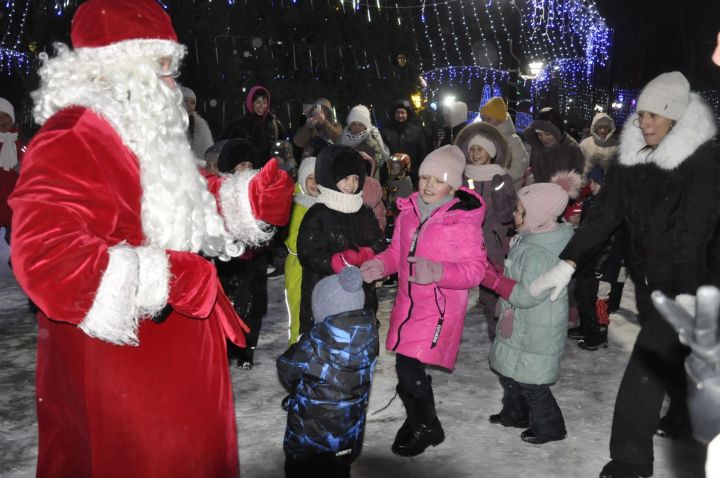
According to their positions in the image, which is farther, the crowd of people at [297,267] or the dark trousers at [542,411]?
the dark trousers at [542,411]

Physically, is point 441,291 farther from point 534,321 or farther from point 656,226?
point 656,226

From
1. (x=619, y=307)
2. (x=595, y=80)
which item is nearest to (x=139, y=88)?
(x=619, y=307)

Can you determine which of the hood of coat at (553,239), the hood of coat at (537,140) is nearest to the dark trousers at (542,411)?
the hood of coat at (553,239)

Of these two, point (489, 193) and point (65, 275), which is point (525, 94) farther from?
point (65, 275)

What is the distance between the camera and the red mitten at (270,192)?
2.85 m

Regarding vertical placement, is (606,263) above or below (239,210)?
below

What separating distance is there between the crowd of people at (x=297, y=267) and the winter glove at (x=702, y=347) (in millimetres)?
1450

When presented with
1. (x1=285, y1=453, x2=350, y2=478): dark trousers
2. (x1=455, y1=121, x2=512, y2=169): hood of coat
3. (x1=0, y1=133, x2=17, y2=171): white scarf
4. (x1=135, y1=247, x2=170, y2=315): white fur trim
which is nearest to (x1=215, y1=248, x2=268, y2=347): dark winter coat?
(x1=285, y1=453, x2=350, y2=478): dark trousers

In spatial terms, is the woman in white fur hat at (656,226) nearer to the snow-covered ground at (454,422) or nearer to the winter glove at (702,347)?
the snow-covered ground at (454,422)

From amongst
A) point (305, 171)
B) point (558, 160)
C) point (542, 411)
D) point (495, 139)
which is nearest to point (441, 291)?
point (542, 411)

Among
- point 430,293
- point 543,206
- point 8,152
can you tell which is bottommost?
point 430,293

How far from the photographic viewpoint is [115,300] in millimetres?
2043

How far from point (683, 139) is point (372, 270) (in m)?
1.80

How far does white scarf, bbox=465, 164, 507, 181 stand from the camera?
20.4ft
